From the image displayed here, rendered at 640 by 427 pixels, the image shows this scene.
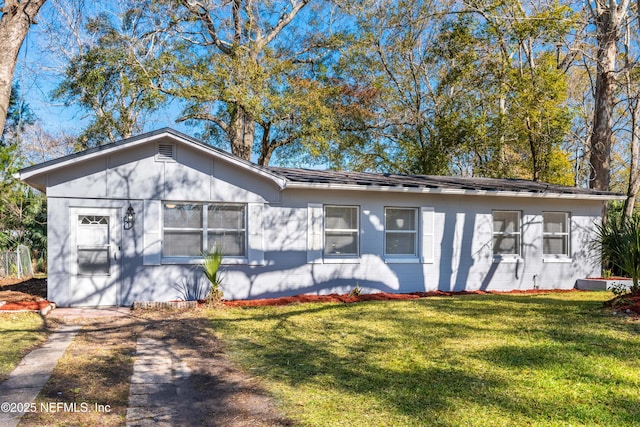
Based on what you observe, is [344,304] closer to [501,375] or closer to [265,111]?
[501,375]

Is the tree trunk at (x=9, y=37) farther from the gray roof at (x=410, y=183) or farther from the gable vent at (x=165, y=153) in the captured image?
the gray roof at (x=410, y=183)

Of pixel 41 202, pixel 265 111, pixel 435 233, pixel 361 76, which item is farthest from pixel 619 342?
pixel 41 202

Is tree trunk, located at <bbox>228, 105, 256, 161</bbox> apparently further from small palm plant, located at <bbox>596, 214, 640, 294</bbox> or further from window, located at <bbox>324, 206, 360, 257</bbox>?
small palm plant, located at <bbox>596, 214, 640, 294</bbox>

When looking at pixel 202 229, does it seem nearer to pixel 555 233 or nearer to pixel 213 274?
pixel 213 274

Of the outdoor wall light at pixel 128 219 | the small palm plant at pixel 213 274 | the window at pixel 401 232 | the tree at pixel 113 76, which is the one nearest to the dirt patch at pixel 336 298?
the small palm plant at pixel 213 274

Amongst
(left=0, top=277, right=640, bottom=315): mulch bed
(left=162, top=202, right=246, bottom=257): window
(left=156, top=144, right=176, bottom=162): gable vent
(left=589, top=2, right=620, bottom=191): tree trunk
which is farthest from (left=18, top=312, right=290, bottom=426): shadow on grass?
(left=589, top=2, right=620, bottom=191): tree trunk

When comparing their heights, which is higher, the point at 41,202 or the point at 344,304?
the point at 41,202

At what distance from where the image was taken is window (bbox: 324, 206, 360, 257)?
1162 cm

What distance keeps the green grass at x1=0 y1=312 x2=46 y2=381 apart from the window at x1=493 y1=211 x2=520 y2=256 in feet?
35.3

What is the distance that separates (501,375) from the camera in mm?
5039

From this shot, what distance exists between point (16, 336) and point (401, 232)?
8.45 m

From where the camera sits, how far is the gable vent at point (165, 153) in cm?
1040

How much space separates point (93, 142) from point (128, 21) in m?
5.65

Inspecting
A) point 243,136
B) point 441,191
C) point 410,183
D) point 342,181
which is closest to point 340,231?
point 342,181
